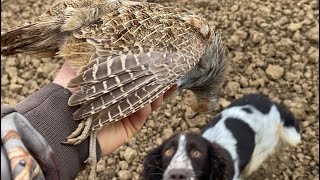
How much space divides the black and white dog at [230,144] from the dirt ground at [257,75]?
27 centimetres

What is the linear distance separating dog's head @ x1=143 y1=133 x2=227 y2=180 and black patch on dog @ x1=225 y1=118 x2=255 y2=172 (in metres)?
0.37

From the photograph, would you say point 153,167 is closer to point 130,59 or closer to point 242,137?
point 242,137

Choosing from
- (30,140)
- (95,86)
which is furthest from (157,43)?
(30,140)

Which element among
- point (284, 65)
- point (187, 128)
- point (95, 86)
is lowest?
point (187, 128)

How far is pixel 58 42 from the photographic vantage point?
285 centimetres

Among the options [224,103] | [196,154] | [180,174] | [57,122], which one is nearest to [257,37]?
[224,103]

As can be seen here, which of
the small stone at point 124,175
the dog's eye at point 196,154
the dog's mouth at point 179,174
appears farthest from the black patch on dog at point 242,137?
the small stone at point 124,175

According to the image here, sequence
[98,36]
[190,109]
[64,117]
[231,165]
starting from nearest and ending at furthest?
1. [64,117]
2. [98,36]
3. [231,165]
4. [190,109]

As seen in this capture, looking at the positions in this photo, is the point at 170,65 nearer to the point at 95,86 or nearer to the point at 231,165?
the point at 95,86

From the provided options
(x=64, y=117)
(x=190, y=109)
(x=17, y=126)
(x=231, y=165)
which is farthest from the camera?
(x=190, y=109)

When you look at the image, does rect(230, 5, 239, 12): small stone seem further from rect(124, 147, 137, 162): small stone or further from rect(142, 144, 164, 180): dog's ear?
rect(142, 144, 164, 180): dog's ear

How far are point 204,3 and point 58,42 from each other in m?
2.48

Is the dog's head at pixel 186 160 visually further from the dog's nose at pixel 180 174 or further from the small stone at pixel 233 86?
the small stone at pixel 233 86

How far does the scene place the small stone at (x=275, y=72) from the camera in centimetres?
461
